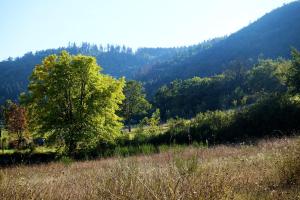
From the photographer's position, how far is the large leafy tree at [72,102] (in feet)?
111

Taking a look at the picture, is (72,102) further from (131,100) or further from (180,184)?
(131,100)

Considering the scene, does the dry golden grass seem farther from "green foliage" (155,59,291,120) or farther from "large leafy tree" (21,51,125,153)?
"green foliage" (155,59,291,120)

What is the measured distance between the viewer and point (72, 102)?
35344 mm

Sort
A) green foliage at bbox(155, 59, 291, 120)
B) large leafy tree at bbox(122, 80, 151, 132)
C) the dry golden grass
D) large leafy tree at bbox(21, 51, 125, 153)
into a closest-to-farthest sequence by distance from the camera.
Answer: the dry golden grass → large leafy tree at bbox(21, 51, 125, 153) → large leafy tree at bbox(122, 80, 151, 132) → green foliage at bbox(155, 59, 291, 120)

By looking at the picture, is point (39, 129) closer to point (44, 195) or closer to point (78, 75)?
point (78, 75)

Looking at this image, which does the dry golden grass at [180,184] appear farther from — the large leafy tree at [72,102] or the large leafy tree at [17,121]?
the large leafy tree at [17,121]

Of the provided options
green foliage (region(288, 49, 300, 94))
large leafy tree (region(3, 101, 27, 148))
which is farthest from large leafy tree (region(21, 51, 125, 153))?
large leafy tree (region(3, 101, 27, 148))

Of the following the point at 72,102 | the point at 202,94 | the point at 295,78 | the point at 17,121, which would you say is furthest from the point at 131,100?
the point at 295,78

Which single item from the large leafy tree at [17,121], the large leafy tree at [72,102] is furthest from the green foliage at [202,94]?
the large leafy tree at [72,102]

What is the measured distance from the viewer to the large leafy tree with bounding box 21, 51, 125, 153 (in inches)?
1326

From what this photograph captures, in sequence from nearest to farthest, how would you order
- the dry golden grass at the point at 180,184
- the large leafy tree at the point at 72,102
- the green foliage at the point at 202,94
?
1. the dry golden grass at the point at 180,184
2. the large leafy tree at the point at 72,102
3. the green foliage at the point at 202,94

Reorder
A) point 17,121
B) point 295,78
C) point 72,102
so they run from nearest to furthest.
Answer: point 72,102, point 295,78, point 17,121

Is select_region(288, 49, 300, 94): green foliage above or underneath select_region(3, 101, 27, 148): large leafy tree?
above

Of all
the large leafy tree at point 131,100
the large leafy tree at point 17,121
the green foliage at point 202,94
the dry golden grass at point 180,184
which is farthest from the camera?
the green foliage at point 202,94
